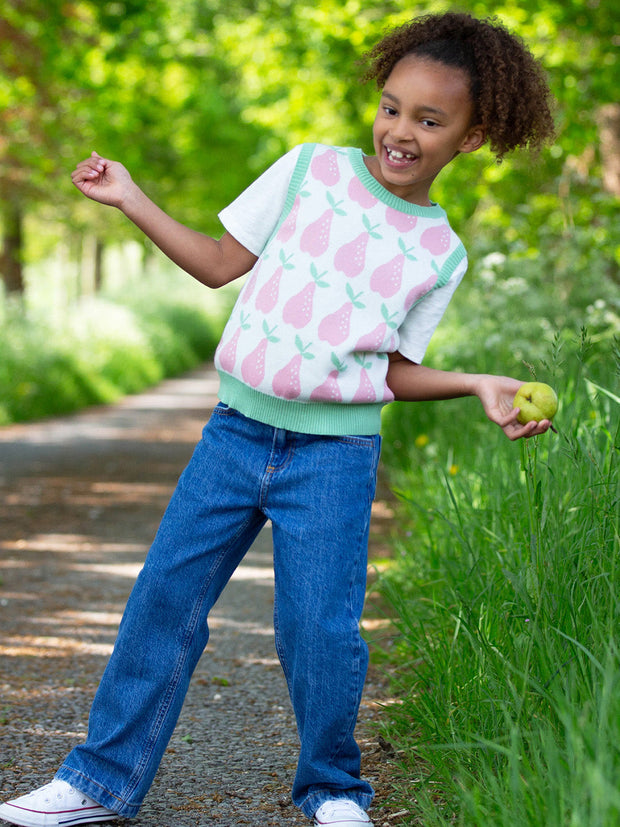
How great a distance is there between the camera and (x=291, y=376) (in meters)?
2.23

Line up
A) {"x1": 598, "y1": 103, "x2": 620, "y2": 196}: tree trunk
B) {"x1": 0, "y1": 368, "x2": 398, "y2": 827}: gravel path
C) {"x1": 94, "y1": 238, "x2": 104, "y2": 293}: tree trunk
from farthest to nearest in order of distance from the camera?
1. {"x1": 94, "y1": 238, "x2": 104, "y2": 293}: tree trunk
2. {"x1": 598, "y1": 103, "x2": 620, "y2": 196}: tree trunk
3. {"x1": 0, "y1": 368, "x2": 398, "y2": 827}: gravel path

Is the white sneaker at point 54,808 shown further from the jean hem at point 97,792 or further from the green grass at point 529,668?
the green grass at point 529,668

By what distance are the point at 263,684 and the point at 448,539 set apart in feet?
2.59

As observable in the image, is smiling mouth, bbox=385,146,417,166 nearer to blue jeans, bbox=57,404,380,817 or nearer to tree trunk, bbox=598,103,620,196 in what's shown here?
blue jeans, bbox=57,404,380,817

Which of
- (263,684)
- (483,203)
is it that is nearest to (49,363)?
(483,203)

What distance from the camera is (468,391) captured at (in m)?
2.36

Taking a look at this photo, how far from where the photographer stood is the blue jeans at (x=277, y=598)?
7.36ft

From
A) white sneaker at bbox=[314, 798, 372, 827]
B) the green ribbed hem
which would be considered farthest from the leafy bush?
the green ribbed hem

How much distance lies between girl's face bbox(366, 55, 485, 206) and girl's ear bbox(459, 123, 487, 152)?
59mm

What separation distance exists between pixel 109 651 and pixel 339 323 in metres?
2.09

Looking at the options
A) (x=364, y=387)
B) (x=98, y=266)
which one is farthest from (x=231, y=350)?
(x=98, y=266)

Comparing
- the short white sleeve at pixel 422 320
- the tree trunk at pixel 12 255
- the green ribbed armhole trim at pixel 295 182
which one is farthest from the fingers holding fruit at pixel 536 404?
the tree trunk at pixel 12 255

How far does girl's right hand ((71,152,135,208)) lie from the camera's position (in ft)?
7.47

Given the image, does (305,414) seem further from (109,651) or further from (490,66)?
(109,651)
